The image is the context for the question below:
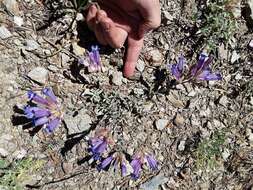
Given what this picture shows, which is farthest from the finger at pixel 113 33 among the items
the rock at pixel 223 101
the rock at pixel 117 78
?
the rock at pixel 223 101

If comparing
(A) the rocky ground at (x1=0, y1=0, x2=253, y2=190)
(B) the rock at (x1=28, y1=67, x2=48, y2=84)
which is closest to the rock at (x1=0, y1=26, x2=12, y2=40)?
(A) the rocky ground at (x1=0, y1=0, x2=253, y2=190)

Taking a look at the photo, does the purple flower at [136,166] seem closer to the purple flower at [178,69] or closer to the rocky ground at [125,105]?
the rocky ground at [125,105]

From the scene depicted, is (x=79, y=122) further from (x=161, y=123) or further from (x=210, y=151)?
(x=210, y=151)

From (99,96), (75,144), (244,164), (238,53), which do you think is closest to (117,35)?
(99,96)

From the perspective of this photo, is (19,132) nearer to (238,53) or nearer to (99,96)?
(99,96)

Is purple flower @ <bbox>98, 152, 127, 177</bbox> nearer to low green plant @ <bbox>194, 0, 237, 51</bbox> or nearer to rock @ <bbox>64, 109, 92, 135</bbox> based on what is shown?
rock @ <bbox>64, 109, 92, 135</bbox>
